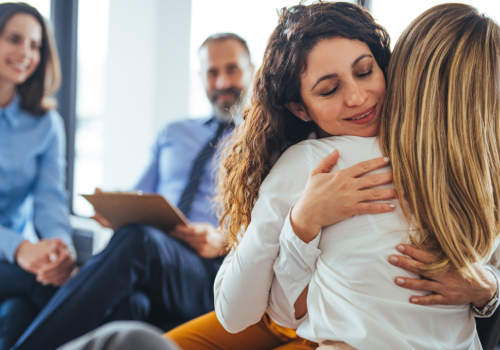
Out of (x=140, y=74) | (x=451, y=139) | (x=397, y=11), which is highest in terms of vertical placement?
(x=397, y=11)

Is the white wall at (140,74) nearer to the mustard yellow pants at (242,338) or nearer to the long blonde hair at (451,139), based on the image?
the mustard yellow pants at (242,338)

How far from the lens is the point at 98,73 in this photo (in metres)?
2.92

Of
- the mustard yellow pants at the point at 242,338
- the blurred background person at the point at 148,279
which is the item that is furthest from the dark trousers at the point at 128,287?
the mustard yellow pants at the point at 242,338

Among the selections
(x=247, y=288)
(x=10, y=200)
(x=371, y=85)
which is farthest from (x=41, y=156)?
(x=371, y=85)

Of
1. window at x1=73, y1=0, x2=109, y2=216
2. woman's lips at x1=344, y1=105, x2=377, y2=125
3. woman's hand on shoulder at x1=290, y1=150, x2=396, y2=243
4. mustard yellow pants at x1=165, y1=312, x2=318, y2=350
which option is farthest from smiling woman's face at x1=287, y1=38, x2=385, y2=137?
window at x1=73, y1=0, x2=109, y2=216

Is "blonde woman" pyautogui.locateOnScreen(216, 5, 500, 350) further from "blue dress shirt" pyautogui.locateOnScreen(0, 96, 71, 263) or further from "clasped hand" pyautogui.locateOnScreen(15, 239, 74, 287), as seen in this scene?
"blue dress shirt" pyautogui.locateOnScreen(0, 96, 71, 263)

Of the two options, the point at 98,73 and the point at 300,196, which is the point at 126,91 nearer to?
the point at 98,73

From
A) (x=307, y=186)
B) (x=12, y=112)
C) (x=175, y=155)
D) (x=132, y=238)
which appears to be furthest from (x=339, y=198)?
(x=12, y=112)

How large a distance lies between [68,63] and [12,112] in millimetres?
1030

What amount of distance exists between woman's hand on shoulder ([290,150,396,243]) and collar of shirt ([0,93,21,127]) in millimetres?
1726

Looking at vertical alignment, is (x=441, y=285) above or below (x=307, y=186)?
below

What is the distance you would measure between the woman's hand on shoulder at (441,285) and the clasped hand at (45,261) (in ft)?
4.74

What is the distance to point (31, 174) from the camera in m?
1.96

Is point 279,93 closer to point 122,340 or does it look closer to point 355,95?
point 355,95
